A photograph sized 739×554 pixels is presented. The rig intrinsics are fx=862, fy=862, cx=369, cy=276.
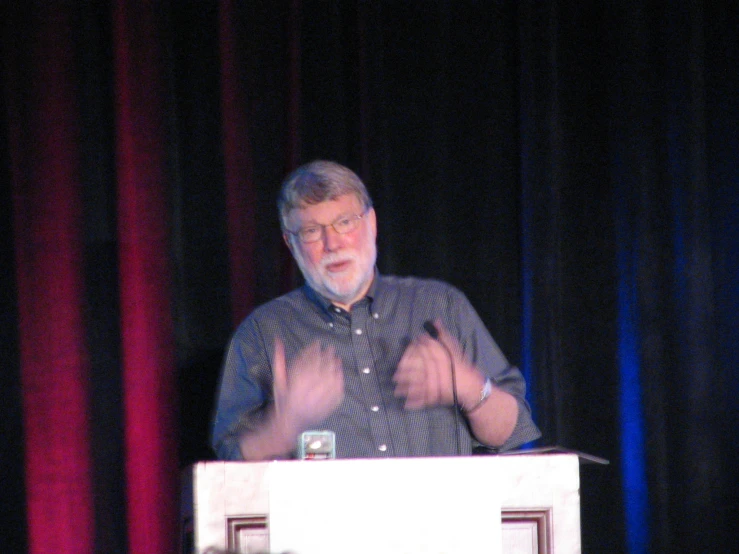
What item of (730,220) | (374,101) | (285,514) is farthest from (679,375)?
Result: (285,514)

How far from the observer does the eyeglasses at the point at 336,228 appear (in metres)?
2.46

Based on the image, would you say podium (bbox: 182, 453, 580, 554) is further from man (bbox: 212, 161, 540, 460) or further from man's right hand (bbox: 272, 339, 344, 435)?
man (bbox: 212, 161, 540, 460)

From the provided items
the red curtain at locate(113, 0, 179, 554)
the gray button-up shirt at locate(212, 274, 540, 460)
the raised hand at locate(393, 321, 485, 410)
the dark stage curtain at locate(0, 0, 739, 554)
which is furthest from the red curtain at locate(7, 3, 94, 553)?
the raised hand at locate(393, 321, 485, 410)

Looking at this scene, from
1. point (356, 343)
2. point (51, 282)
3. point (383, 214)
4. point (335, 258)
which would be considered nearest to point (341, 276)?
point (335, 258)

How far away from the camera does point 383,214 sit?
299 cm

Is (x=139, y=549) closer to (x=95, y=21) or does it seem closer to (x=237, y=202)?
(x=237, y=202)

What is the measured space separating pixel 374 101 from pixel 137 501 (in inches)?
61.4

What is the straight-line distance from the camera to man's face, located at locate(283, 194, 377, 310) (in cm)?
246

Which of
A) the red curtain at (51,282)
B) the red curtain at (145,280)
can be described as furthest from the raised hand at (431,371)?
the red curtain at (51,282)

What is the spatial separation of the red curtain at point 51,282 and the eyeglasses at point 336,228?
89 cm

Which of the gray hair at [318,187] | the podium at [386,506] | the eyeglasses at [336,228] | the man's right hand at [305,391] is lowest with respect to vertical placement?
the podium at [386,506]

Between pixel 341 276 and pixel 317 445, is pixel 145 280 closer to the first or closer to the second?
pixel 341 276

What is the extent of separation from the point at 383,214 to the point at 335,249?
573 mm

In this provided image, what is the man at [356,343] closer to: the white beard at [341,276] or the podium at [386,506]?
the white beard at [341,276]
